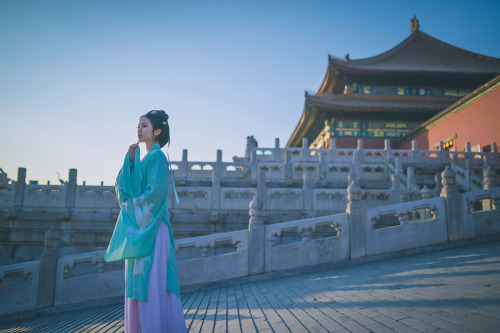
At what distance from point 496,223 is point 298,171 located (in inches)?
263

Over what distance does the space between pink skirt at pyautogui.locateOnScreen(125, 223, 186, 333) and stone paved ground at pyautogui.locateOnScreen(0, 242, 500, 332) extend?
0.97m

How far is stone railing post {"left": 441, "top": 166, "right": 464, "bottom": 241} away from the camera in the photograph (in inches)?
234

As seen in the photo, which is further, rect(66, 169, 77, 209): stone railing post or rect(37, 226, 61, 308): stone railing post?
rect(66, 169, 77, 209): stone railing post

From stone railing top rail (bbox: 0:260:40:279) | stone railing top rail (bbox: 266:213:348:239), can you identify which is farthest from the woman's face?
stone railing top rail (bbox: 0:260:40:279)

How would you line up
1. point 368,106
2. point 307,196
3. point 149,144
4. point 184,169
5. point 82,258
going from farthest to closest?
point 368,106, point 184,169, point 307,196, point 82,258, point 149,144

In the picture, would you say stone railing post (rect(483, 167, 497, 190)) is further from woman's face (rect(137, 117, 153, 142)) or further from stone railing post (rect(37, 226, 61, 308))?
stone railing post (rect(37, 226, 61, 308))

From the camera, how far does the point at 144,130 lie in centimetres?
271

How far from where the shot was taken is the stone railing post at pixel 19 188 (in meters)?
8.95

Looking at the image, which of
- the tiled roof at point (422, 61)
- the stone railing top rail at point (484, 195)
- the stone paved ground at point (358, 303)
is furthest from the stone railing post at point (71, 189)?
the tiled roof at point (422, 61)

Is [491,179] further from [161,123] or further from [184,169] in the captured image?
[184,169]

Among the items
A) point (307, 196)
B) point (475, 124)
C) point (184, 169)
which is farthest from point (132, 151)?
point (475, 124)

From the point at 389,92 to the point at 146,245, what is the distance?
24.6 metres

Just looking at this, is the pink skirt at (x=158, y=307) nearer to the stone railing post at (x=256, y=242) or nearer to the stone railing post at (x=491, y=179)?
the stone railing post at (x=256, y=242)

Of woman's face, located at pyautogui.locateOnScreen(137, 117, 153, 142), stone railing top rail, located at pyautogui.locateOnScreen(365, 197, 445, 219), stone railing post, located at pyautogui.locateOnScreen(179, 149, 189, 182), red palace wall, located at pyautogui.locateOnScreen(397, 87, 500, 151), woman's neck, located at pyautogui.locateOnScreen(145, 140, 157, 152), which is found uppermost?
red palace wall, located at pyautogui.locateOnScreen(397, 87, 500, 151)
